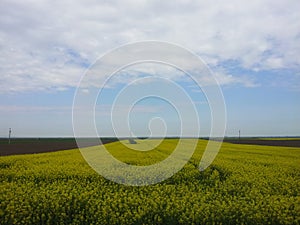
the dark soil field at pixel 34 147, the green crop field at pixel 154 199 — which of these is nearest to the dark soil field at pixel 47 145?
the dark soil field at pixel 34 147

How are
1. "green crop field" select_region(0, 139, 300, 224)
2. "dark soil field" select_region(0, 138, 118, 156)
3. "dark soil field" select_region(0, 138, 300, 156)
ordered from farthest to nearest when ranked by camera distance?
"dark soil field" select_region(0, 138, 300, 156) → "dark soil field" select_region(0, 138, 118, 156) → "green crop field" select_region(0, 139, 300, 224)

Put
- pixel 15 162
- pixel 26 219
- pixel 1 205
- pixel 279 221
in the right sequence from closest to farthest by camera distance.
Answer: pixel 279 221 → pixel 26 219 → pixel 1 205 → pixel 15 162

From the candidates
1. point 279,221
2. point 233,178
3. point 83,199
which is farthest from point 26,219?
point 233,178

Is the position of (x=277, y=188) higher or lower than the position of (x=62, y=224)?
higher

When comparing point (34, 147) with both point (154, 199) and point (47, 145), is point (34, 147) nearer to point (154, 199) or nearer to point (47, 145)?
point (47, 145)

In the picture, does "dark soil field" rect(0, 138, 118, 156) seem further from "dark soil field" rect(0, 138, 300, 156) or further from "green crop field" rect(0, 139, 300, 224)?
"green crop field" rect(0, 139, 300, 224)

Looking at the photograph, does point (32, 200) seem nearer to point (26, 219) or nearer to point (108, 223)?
point (26, 219)

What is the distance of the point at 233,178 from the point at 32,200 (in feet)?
19.2

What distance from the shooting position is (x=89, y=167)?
12.6m

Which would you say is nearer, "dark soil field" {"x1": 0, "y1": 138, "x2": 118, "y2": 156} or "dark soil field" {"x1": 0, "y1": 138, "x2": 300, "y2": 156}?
"dark soil field" {"x1": 0, "y1": 138, "x2": 118, "y2": 156}

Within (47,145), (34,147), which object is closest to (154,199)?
(34,147)

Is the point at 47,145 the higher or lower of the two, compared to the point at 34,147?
higher

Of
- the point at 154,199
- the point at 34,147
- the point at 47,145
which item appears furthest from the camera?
the point at 47,145

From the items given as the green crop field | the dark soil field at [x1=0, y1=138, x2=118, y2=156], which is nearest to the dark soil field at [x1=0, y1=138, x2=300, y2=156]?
the dark soil field at [x1=0, y1=138, x2=118, y2=156]
